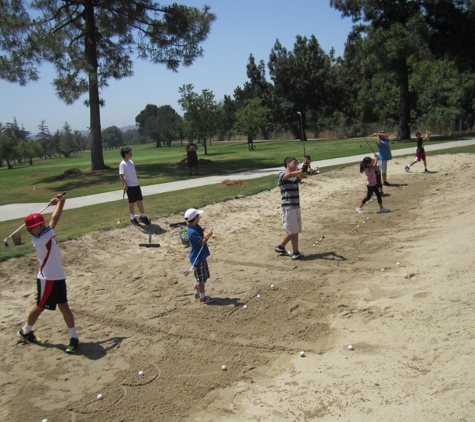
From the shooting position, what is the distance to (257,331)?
634 cm

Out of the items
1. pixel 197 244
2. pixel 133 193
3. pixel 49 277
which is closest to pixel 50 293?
pixel 49 277

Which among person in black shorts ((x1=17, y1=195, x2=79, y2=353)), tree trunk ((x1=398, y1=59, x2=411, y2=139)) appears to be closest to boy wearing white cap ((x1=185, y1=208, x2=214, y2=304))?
person in black shorts ((x1=17, y1=195, x2=79, y2=353))

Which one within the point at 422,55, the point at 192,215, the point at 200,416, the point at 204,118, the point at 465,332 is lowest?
the point at 200,416

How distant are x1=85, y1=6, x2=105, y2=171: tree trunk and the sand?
59.1 ft

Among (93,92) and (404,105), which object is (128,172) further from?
(404,105)

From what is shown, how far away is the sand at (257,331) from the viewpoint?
4.70 meters

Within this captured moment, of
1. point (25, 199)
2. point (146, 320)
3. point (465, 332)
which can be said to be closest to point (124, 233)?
point (146, 320)

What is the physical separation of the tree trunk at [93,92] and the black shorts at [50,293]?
2149 centimetres

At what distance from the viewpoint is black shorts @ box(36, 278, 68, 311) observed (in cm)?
605

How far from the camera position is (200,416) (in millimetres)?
4633

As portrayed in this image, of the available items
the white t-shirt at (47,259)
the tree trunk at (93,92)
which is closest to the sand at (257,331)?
the white t-shirt at (47,259)

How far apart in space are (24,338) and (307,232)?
704cm

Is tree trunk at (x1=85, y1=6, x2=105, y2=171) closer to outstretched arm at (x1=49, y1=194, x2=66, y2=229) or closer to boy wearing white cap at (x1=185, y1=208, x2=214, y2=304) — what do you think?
outstretched arm at (x1=49, y1=194, x2=66, y2=229)

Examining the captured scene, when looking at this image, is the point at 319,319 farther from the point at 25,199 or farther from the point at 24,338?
the point at 25,199
